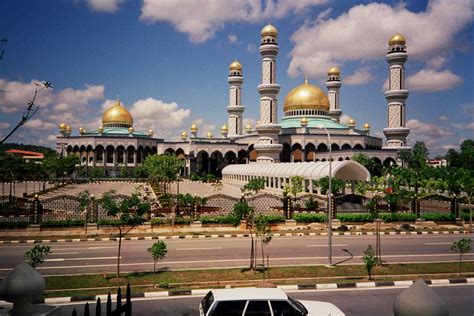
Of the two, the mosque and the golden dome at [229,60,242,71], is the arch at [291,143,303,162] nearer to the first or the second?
the mosque

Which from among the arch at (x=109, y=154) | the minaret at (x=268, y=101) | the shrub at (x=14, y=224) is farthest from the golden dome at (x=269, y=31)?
the shrub at (x=14, y=224)

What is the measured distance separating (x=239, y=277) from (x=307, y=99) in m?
77.1

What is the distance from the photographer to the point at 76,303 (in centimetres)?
1260

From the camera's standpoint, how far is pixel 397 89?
72.6m

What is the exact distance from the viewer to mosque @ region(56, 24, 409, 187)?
71.9 meters

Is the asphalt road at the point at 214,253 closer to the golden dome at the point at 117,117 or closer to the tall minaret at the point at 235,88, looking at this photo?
the tall minaret at the point at 235,88

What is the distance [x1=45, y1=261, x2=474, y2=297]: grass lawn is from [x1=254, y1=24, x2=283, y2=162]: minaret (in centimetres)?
5391

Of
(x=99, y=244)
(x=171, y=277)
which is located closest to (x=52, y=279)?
(x=171, y=277)

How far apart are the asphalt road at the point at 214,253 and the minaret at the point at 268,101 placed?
46.0 metres

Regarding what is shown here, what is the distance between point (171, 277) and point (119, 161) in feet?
269

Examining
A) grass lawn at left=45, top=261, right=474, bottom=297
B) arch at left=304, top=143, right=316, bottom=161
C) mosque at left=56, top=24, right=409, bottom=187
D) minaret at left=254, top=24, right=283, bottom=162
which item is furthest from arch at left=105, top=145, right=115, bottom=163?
grass lawn at left=45, top=261, right=474, bottom=297

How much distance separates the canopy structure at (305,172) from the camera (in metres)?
38.1

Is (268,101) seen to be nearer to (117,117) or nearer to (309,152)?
(309,152)

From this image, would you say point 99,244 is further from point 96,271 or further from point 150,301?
point 150,301
